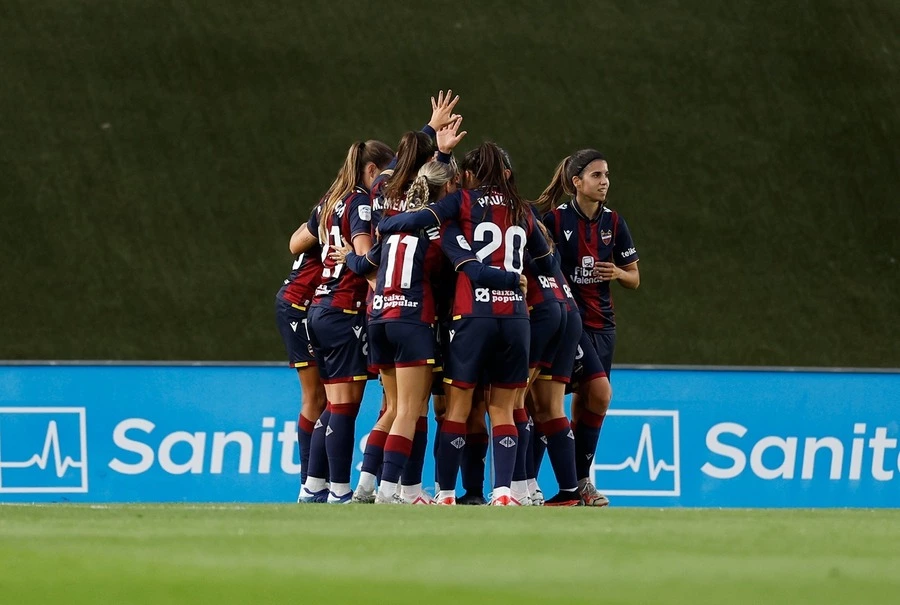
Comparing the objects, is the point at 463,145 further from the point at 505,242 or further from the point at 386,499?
the point at 386,499

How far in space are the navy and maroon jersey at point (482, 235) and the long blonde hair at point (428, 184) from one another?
70mm

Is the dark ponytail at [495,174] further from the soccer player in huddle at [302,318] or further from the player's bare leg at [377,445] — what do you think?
the soccer player in huddle at [302,318]

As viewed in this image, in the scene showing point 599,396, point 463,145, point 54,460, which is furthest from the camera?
point 463,145

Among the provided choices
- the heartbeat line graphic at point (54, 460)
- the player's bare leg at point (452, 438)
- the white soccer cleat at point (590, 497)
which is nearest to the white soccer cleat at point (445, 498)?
the player's bare leg at point (452, 438)

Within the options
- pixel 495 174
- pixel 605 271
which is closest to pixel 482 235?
pixel 495 174

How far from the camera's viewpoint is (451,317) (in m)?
6.65

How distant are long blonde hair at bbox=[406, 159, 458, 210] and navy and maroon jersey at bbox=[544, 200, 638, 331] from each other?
1139 mm

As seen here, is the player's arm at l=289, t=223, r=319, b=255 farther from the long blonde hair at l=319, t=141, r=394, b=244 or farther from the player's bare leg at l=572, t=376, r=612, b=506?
the player's bare leg at l=572, t=376, r=612, b=506

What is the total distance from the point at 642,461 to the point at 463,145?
20.0 ft

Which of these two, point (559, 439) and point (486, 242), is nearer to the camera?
point (486, 242)

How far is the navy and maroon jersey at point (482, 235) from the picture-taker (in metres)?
6.47

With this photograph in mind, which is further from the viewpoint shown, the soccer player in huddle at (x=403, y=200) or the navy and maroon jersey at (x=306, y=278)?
the navy and maroon jersey at (x=306, y=278)

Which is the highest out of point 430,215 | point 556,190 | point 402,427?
point 556,190

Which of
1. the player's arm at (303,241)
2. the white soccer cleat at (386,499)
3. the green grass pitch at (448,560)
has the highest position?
Answer: the player's arm at (303,241)
